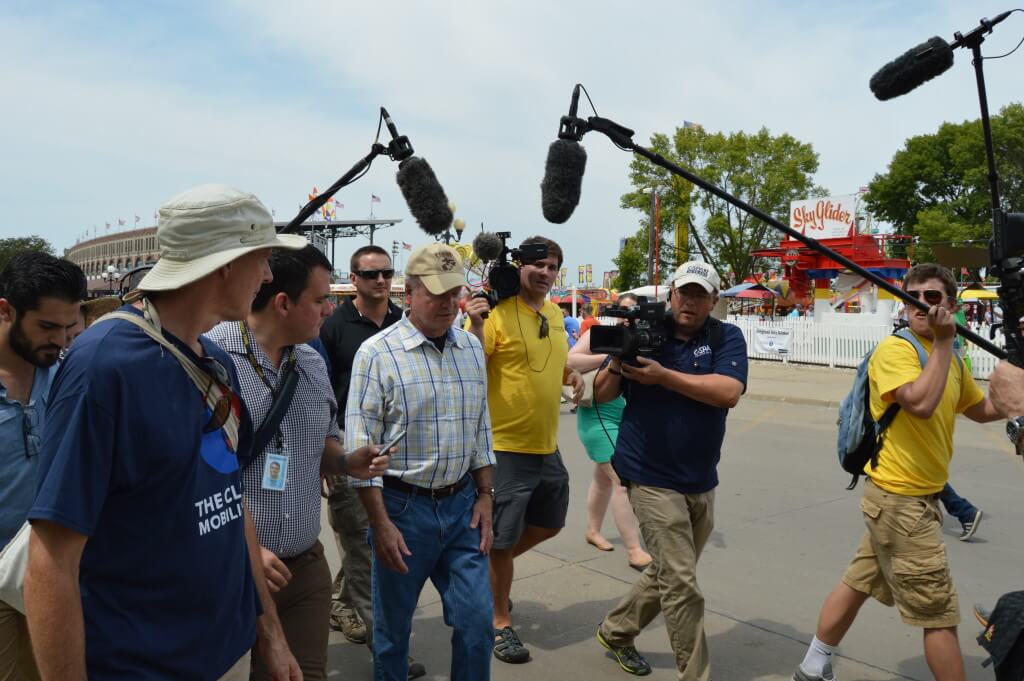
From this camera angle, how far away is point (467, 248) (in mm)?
9688

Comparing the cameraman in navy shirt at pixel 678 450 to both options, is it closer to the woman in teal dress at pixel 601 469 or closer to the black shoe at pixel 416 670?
the black shoe at pixel 416 670

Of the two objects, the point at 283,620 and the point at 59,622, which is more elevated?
the point at 59,622

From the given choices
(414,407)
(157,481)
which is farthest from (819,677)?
(157,481)

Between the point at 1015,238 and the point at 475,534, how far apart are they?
2250 mm

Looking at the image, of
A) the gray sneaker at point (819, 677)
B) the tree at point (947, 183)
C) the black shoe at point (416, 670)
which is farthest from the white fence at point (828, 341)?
the tree at point (947, 183)

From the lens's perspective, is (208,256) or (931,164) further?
(931,164)

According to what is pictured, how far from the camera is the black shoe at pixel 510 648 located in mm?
4012

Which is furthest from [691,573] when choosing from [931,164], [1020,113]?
[931,164]

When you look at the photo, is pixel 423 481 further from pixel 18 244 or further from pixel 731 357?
pixel 18 244

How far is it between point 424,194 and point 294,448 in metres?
1.86

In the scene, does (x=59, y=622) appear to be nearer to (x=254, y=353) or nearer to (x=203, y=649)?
(x=203, y=649)

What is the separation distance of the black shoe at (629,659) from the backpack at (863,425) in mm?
1397

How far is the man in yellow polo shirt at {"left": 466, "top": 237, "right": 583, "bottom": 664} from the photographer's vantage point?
4.08 metres

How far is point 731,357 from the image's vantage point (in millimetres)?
3756
